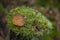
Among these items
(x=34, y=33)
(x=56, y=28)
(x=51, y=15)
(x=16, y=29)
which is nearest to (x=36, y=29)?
(x=34, y=33)

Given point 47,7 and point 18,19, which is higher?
point 18,19

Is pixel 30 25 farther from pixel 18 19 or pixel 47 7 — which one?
pixel 47 7

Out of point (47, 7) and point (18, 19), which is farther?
point (47, 7)

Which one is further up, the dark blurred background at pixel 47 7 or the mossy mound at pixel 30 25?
the mossy mound at pixel 30 25

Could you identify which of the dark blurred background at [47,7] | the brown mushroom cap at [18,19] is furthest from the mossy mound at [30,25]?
the dark blurred background at [47,7]

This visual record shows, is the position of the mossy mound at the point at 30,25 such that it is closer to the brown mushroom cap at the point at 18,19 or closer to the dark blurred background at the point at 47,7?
the brown mushroom cap at the point at 18,19

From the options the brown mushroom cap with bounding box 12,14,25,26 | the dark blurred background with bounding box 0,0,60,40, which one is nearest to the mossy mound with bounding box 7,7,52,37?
the brown mushroom cap with bounding box 12,14,25,26

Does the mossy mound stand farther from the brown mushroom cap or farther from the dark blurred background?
the dark blurred background

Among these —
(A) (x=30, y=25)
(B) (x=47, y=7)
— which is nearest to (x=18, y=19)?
(A) (x=30, y=25)
